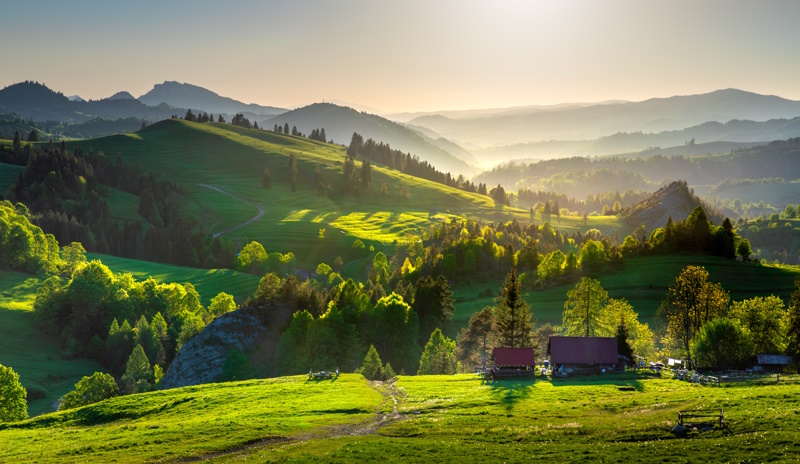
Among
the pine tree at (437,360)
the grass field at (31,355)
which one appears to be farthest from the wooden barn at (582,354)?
the grass field at (31,355)

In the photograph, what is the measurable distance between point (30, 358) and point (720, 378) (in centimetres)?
13767

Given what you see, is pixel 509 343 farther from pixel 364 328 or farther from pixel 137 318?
pixel 137 318

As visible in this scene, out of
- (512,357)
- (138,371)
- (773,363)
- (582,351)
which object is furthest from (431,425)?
(138,371)

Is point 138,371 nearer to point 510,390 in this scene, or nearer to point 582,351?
point 510,390

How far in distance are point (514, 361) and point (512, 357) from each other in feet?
2.14

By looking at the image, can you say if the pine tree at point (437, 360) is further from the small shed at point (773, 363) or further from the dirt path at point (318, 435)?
the small shed at point (773, 363)

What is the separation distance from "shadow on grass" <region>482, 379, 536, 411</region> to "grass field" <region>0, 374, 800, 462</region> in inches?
5.2

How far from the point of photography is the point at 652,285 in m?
146

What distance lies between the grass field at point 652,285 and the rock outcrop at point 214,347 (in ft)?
157

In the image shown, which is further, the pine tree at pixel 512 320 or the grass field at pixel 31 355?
the grass field at pixel 31 355

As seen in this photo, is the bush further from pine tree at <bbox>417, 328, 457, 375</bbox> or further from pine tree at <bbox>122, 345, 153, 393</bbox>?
pine tree at <bbox>122, 345, 153, 393</bbox>

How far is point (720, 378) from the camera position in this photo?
69750mm

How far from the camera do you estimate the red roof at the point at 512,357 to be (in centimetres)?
8425

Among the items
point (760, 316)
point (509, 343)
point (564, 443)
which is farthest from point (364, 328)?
point (564, 443)
